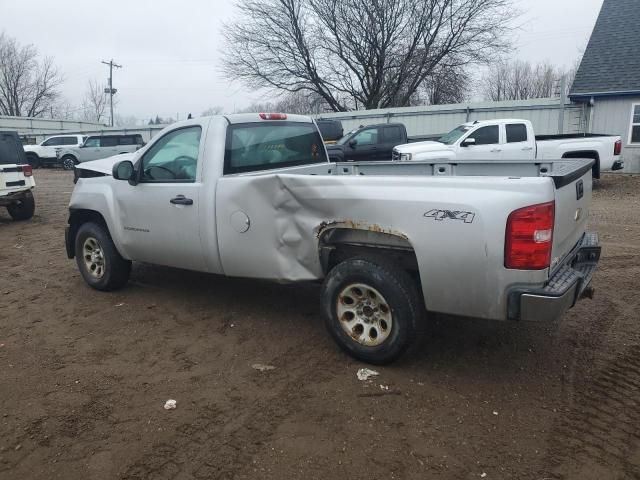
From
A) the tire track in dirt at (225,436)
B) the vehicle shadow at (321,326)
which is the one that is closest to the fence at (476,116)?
the vehicle shadow at (321,326)

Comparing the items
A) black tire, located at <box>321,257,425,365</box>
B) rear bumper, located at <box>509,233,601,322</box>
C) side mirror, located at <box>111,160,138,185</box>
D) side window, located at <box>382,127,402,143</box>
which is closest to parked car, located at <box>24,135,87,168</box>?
side window, located at <box>382,127,402,143</box>

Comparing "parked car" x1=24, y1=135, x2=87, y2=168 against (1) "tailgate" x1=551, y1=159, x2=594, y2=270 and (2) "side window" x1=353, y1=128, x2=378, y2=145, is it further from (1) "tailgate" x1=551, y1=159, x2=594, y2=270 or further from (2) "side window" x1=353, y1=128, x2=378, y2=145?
(1) "tailgate" x1=551, y1=159, x2=594, y2=270

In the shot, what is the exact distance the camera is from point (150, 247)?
503 centimetres

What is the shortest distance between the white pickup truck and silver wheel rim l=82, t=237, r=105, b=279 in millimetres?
8988

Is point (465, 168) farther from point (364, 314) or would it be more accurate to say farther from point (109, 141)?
point (109, 141)

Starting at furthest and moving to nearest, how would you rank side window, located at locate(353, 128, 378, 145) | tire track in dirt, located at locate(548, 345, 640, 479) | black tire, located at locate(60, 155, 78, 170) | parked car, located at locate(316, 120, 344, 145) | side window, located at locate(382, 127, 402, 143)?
black tire, located at locate(60, 155, 78, 170)
parked car, located at locate(316, 120, 344, 145)
side window, located at locate(382, 127, 402, 143)
side window, located at locate(353, 128, 378, 145)
tire track in dirt, located at locate(548, 345, 640, 479)

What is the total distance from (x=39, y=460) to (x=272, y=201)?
2219mm

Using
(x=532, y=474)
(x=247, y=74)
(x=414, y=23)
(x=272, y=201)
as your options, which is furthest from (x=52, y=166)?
(x=532, y=474)

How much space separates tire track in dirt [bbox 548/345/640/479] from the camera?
8.71 feet

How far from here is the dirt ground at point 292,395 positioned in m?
2.76

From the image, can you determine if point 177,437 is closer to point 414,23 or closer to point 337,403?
point 337,403

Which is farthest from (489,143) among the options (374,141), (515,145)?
(374,141)

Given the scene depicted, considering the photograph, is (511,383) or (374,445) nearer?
(374,445)

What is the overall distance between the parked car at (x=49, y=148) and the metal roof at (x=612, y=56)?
2411 centimetres
